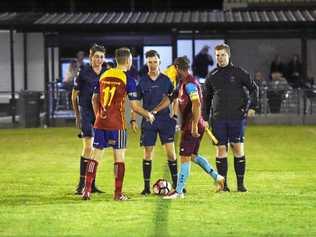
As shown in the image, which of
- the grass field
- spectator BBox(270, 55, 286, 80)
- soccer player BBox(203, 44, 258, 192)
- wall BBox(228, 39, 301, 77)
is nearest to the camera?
the grass field

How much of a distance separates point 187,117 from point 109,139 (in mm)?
1131

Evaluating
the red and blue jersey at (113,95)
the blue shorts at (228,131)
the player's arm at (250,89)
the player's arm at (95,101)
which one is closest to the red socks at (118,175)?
the red and blue jersey at (113,95)

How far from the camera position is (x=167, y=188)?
10.6 meters

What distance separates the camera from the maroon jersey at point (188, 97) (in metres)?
10.1

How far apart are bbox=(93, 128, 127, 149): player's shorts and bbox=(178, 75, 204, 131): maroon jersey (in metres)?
0.90

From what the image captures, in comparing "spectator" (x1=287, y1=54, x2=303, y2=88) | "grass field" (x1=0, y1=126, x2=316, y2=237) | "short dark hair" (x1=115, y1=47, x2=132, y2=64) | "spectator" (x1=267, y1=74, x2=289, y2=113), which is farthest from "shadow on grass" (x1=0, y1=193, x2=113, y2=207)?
"spectator" (x1=287, y1=54, x2=303, y2=88)

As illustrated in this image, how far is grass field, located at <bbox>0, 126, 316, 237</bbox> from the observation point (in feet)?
26.9

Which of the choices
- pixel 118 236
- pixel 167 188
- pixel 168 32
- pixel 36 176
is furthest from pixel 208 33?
pixel 118 236

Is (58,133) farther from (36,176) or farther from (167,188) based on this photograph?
(167,188)

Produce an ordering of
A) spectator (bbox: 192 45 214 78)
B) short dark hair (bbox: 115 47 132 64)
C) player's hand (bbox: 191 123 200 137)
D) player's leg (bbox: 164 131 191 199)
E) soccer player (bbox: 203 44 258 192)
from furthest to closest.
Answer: spectator (bbox: 192 45 214 78) < soccer player (bbox: 203 44 258 192) < player's leg (bbox: 164 131 191 199) < player's hand (bbox: 191 123 200 137) < short dark hair (bbox: 115 47 132 64)

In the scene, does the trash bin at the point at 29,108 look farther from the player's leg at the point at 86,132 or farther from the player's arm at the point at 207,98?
the player's arm at the point at 207,98

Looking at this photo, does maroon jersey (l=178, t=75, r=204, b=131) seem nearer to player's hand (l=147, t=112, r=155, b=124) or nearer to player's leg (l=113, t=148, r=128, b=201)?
player's hand (l=147, t=112, r=155, b=124)

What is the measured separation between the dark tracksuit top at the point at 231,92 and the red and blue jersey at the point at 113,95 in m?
1.49

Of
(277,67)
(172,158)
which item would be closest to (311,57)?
(277,67)
